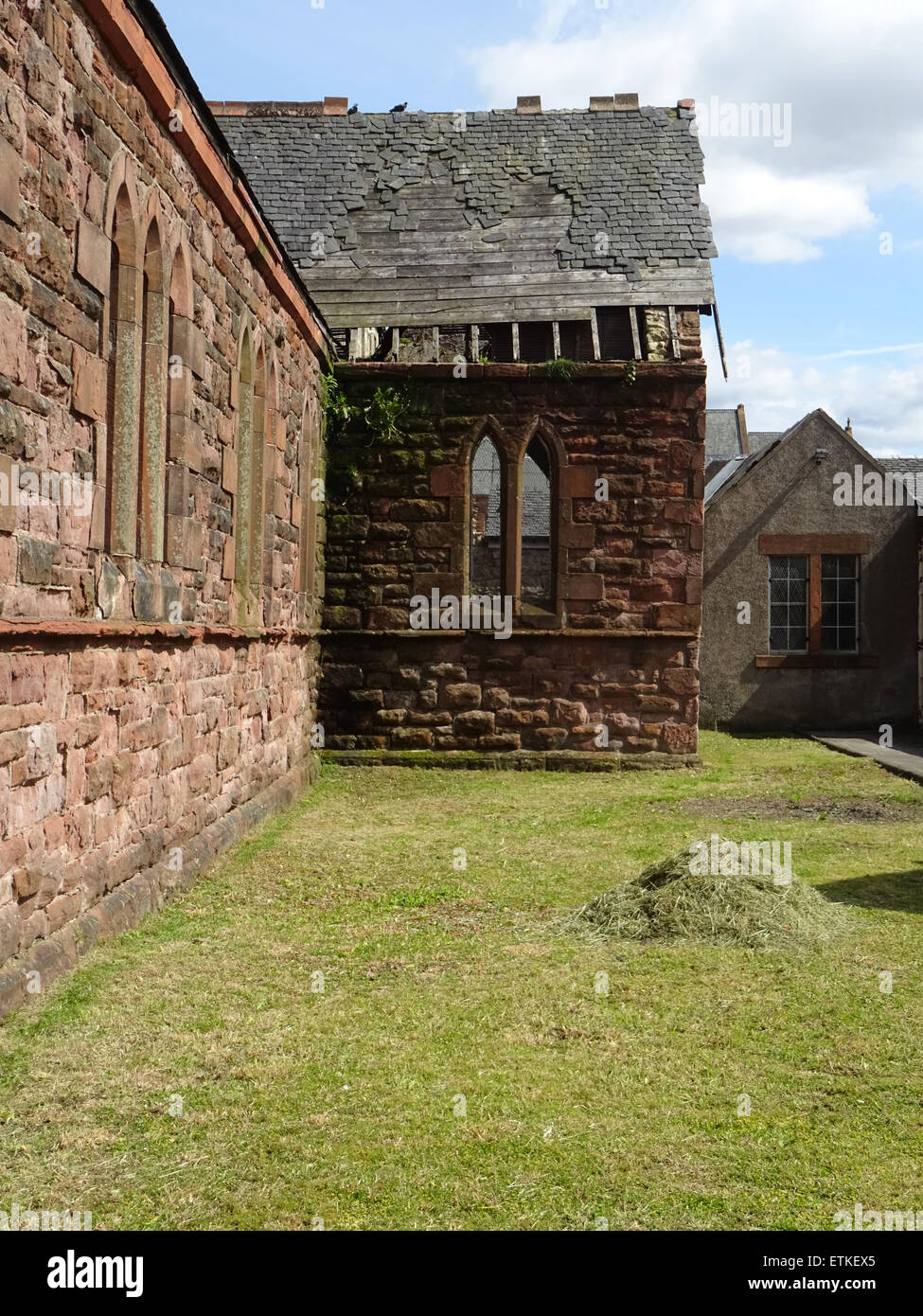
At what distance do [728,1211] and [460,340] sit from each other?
52.6ft

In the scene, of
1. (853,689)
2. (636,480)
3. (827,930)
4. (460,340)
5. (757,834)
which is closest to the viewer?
(827,930)

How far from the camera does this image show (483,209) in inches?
638

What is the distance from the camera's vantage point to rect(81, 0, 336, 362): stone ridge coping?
6.17 meters

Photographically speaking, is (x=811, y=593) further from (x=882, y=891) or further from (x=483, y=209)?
(x=882, y=891)

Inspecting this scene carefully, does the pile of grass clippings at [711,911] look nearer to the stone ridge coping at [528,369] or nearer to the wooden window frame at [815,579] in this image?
the stone ridge coping at [528,369]

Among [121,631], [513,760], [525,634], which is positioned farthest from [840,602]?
[121,631]

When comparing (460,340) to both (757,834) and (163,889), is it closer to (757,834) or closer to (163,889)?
(757,834)

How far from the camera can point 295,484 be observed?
1251 centimetres

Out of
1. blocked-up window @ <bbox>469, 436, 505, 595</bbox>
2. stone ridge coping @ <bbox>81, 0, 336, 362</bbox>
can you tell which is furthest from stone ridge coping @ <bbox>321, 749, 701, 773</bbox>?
blocked-up window @ <bbox>469, 436, 505, 595</bbox>

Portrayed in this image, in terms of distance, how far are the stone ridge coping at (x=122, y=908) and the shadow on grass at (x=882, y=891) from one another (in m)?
3.91

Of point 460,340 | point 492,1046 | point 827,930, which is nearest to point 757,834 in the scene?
point 827,930

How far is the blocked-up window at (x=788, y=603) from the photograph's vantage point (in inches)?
784

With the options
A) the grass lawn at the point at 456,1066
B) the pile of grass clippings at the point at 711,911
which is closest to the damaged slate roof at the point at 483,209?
the grass lawn at the point at 456,1066

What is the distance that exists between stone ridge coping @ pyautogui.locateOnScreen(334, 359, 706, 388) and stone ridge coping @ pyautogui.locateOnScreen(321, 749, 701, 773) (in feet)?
14.2
